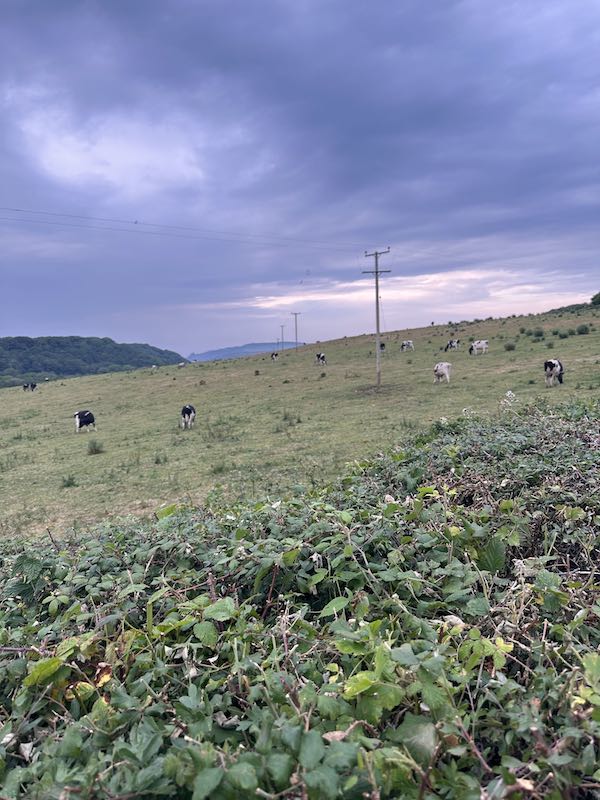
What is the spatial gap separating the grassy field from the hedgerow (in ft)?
19.2

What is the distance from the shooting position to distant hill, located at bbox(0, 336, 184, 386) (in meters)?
128

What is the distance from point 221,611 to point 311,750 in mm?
932

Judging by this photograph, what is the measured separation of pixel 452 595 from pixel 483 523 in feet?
2.91

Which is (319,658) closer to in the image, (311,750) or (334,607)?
(334,607)

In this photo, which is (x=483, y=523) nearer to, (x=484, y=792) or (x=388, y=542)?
(x=388, y=542)

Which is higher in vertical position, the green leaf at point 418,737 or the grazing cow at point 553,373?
the grazing cow at point 553,373

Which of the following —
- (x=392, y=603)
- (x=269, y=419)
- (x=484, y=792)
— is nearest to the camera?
(x=484, y=792)

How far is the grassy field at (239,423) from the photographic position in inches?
447

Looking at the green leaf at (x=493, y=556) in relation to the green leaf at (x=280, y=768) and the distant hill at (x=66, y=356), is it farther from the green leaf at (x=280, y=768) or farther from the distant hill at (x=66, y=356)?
the distant hill at (x=66, y=356)

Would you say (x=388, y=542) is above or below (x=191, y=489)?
above

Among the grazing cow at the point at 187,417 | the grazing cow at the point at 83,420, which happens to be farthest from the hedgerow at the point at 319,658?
the grazing cow at the point at 83,420

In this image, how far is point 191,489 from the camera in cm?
1112

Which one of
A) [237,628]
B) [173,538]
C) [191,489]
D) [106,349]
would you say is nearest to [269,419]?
[191,489]

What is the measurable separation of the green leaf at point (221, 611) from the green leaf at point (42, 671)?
0.58 metres
